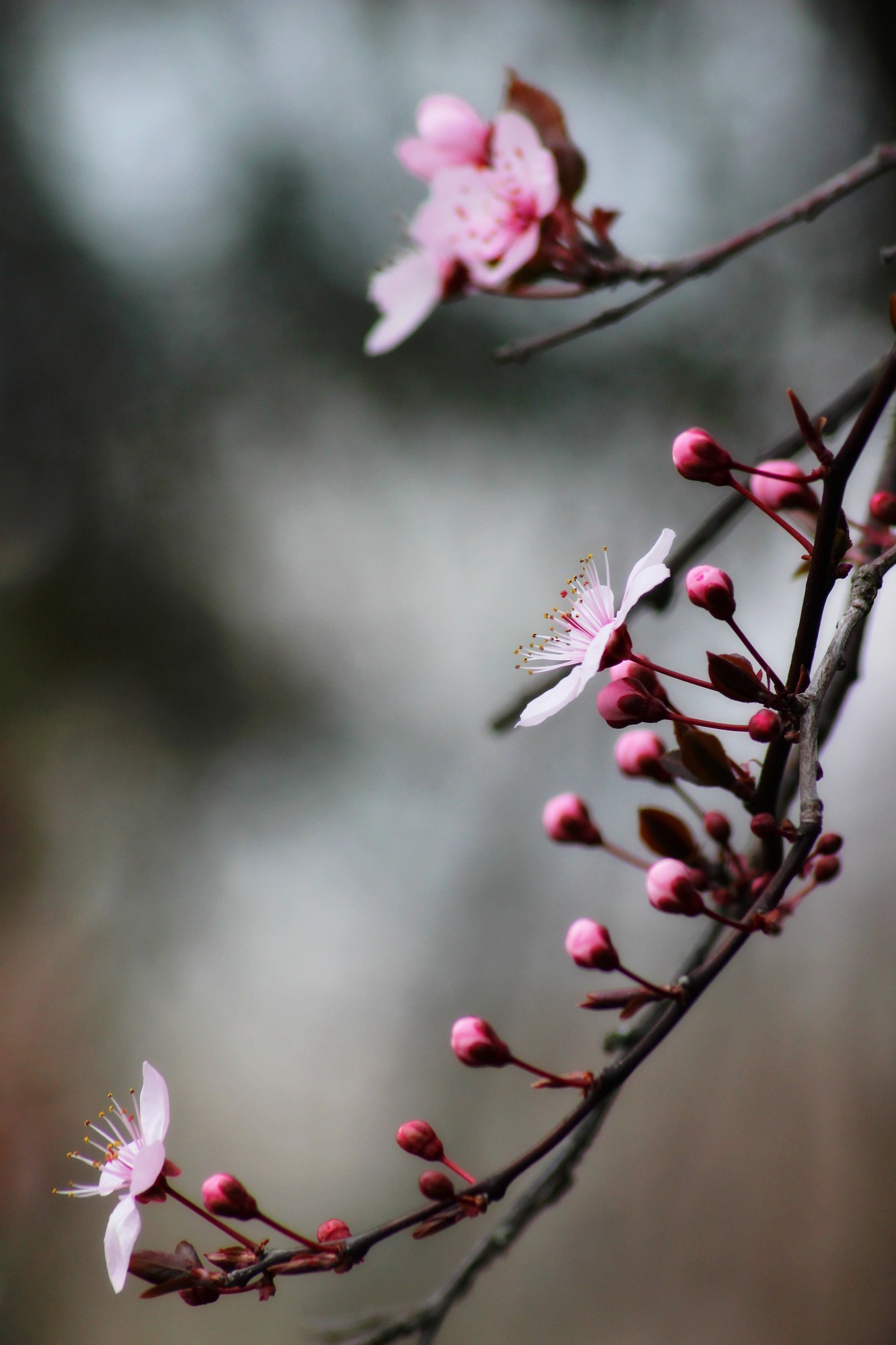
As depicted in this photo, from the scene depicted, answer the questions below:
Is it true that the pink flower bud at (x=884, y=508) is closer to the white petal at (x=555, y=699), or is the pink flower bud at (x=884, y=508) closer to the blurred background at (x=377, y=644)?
the white petal at (x=555, y=699)

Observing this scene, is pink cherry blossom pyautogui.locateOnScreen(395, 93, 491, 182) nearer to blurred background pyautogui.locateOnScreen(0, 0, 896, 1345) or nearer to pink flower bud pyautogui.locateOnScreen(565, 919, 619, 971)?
pink flower bud pyautogui.locateOnScreen(565, 919, 619, 971)

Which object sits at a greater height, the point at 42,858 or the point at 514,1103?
the point at 42,858

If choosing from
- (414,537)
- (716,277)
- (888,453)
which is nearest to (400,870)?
(414,537)

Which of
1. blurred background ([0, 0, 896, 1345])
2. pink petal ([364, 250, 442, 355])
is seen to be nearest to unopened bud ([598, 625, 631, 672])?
pink petal ([364, 250, 442, 355])

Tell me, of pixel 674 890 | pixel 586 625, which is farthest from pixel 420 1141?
pixel 586 625

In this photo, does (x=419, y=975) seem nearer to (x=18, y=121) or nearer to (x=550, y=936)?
(x=550, y=936)

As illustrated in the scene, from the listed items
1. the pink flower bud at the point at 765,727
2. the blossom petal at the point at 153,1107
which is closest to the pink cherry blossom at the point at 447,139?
the pink flower bud at the point at 765,727
